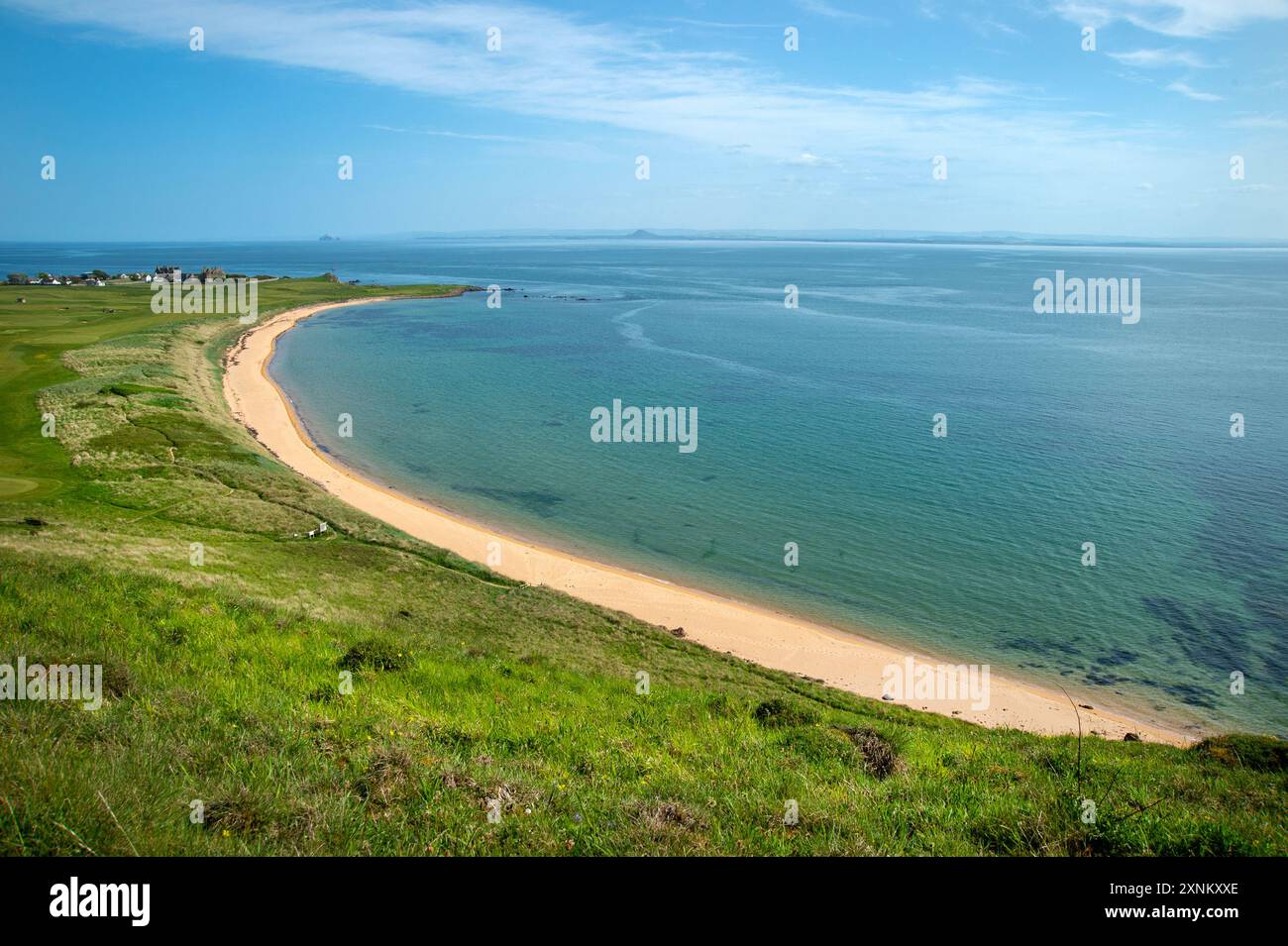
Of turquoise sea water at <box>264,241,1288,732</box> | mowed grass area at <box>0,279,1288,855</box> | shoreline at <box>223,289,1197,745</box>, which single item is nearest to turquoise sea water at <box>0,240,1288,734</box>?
turquoise sea water at <box>264,241,1288,732</box>

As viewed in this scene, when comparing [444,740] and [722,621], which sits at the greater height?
[444,740]

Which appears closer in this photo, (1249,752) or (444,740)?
(444,740)

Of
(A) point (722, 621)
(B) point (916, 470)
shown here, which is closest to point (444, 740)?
(A) point (722, 621)

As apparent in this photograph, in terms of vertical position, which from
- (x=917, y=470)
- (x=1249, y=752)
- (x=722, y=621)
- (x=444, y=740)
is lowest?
(x=722, y=621)

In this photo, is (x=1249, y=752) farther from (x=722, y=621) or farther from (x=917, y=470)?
(x=917, y=470)

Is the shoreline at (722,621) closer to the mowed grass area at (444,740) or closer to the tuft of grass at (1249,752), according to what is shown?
the mowed grass area at (444,740)

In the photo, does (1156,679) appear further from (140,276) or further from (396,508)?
(140,276)

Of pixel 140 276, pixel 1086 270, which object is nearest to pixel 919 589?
pixel 140 276
